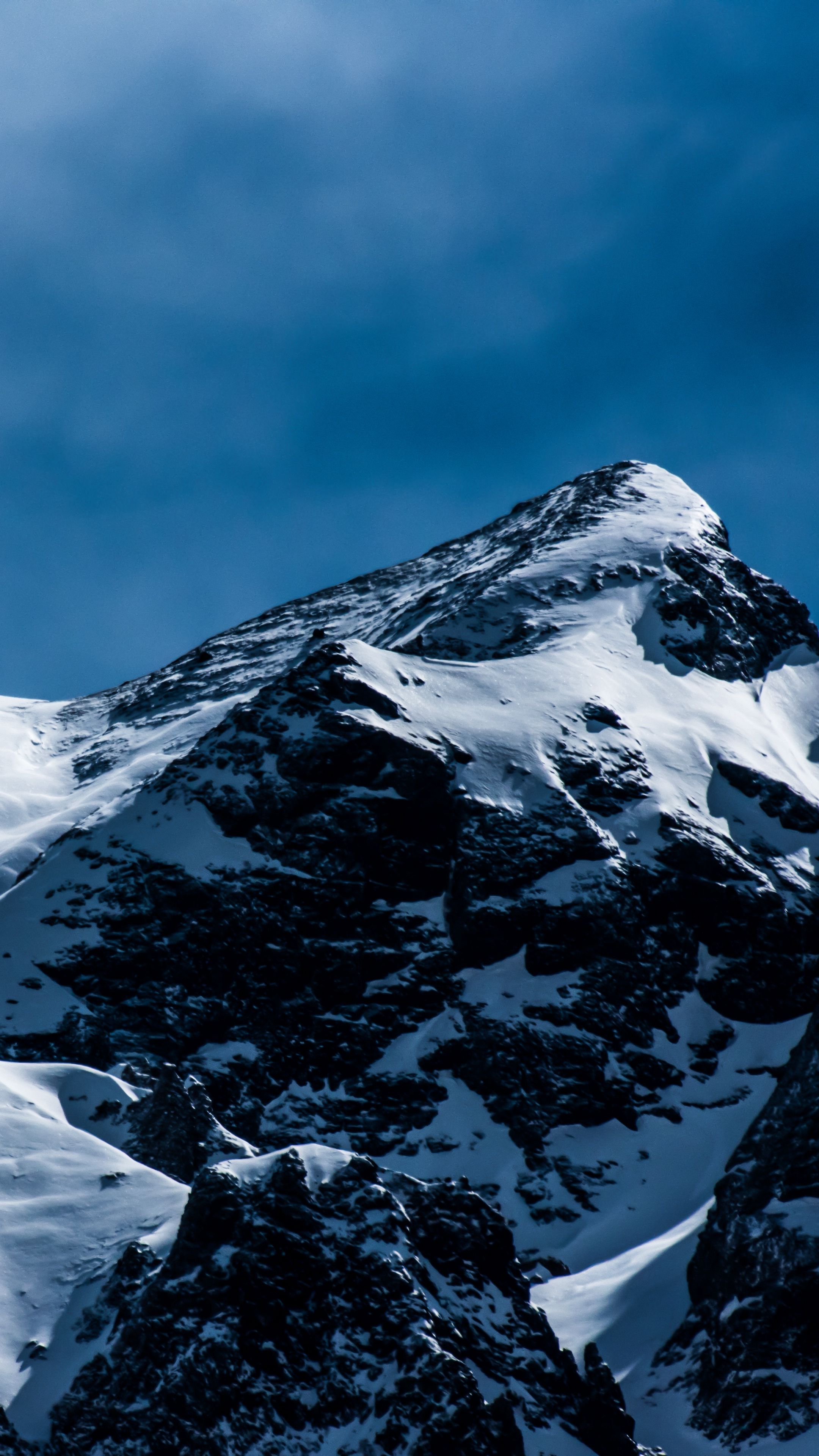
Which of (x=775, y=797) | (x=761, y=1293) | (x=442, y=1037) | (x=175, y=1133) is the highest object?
(x=775, y=797)

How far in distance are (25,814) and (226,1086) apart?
4660cm

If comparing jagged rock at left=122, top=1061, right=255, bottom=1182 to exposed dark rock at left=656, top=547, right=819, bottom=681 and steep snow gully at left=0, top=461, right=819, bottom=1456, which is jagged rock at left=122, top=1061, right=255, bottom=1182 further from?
exposed dark rock at left=656, top=547, right=819, bottom=681

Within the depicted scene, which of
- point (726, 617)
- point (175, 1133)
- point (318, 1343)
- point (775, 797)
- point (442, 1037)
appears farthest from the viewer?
point (726, 617)

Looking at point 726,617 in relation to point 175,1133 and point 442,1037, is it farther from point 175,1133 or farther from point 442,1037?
point 175,1133

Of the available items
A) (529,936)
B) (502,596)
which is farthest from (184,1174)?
(502,596)

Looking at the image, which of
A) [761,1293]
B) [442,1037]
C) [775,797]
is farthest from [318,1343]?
[775,797]

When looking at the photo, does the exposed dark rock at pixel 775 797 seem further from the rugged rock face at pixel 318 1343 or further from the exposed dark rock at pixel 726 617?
the rugged rock face at pixel 318 1343

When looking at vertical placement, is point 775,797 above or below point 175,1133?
above

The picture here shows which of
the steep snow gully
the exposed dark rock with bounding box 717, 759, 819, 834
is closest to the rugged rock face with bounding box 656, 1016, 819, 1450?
the steep snow gully

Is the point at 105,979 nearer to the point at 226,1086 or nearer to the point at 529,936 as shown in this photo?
the point at 226,1086

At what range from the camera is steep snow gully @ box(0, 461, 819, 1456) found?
187 feet

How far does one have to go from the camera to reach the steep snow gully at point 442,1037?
5691 centimetres

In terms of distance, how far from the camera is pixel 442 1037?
99.2m

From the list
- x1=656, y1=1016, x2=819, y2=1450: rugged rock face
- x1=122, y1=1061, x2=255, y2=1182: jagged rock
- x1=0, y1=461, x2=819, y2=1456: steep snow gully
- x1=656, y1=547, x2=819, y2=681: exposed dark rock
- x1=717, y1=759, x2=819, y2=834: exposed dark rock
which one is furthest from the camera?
x1=656, y1=547, x2=819, y2=681: exposed dark rock
